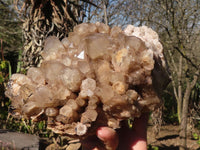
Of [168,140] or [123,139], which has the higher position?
[123,139]

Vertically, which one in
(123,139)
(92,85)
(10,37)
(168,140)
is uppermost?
(10,37)

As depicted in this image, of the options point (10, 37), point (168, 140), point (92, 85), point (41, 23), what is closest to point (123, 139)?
point (92, 85)

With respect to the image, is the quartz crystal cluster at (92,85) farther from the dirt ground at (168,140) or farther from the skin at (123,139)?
the dirt ground at (168,140)

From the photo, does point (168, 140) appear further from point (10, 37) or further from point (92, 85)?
point (92, 85)

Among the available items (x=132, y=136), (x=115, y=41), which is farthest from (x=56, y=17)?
(x=132, y=136)

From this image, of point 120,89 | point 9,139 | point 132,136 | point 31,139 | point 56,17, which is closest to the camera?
point 120,89

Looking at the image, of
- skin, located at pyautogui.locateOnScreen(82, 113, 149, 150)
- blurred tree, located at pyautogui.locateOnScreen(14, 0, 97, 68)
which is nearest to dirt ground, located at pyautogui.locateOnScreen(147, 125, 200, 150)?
blurred tree, located at pyautogui.locateOnScreen(14, 0, 97, 68)

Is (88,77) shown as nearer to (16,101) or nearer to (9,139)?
(16,101)

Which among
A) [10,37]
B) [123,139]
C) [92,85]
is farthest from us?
[10,37]
